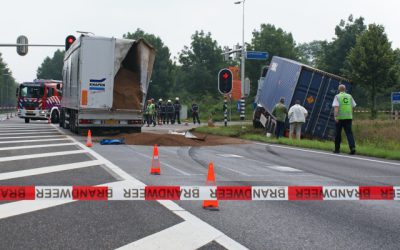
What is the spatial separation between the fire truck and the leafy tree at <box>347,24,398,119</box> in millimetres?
26394

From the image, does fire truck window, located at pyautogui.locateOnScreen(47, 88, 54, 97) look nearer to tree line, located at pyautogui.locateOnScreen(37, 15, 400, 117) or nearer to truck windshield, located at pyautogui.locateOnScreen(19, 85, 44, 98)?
truck windshield, located at pyautogui.locateOnScreen(19, 85, 44, 98)

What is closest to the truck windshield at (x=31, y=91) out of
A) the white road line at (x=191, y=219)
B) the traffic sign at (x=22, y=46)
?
the traffic sign at (x=22, y=46)

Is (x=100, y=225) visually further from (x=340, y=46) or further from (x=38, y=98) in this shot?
(x=340, y=46)

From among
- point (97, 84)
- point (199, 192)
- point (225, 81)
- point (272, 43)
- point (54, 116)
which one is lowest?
point (199, 192)

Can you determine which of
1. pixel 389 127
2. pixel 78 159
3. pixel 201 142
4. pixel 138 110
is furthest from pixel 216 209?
pixel 389 127

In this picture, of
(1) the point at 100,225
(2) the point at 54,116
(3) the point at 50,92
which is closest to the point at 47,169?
(1) the point at 100,225

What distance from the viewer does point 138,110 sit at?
20.1 metres

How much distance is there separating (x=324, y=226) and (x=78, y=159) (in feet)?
23.4

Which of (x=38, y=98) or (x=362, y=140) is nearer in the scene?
(x=362, y=140)

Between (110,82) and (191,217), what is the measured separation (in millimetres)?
14291

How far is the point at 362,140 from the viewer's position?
22594 mm

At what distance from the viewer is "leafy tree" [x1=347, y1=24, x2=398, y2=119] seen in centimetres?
4722

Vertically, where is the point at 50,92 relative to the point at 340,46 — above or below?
below

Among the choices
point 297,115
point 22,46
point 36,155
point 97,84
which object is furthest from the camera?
point 22,46
